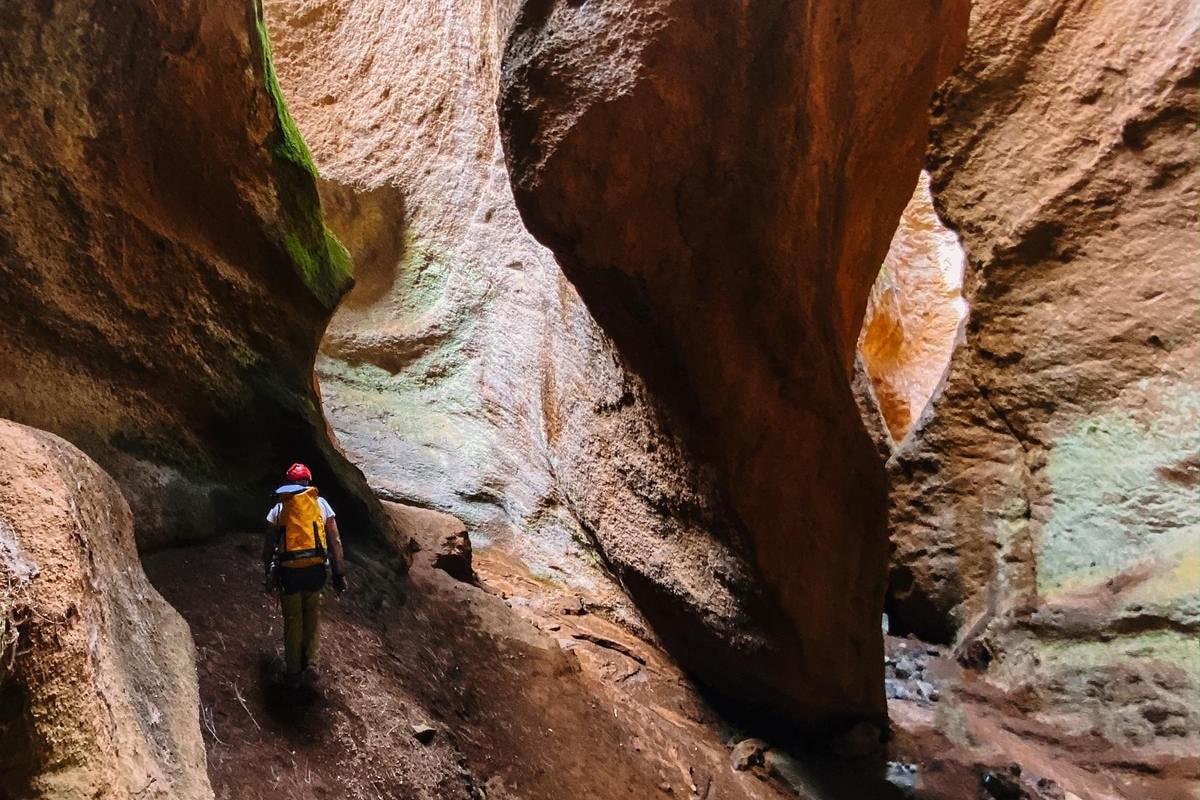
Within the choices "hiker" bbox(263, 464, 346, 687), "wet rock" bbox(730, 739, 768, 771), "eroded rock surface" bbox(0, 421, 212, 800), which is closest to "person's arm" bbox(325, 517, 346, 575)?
"hiker" bbox(263, 464, 346, 687)

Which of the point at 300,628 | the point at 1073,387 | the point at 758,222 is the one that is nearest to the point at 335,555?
the point at 300,628

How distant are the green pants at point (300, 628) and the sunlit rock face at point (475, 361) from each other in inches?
78.1

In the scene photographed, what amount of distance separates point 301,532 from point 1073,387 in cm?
519

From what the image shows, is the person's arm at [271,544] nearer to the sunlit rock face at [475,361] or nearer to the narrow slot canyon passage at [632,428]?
the narrow slot canyon passage at [632,428]

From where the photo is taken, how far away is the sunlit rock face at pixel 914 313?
12022 mm

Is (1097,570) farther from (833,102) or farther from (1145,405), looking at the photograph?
(833,102)

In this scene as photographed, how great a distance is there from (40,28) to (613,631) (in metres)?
3.76

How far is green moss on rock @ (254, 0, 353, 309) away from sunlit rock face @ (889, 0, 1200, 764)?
4609mm

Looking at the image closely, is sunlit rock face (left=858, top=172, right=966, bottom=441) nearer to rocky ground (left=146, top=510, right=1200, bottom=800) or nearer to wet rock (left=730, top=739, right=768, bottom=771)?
rocky ground (left=146, top=510, right=1200, bottom=800)

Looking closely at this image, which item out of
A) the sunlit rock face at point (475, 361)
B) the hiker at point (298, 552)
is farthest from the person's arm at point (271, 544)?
the sunlit rock face at point (475, 361)

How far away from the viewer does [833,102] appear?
140 inches

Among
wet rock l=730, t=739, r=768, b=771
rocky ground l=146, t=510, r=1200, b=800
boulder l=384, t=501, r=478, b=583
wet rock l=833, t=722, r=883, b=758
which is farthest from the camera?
wet rock l=833, t=722, r=883, b=758

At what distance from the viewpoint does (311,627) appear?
2559mm

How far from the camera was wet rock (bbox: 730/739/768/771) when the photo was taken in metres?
3.99
